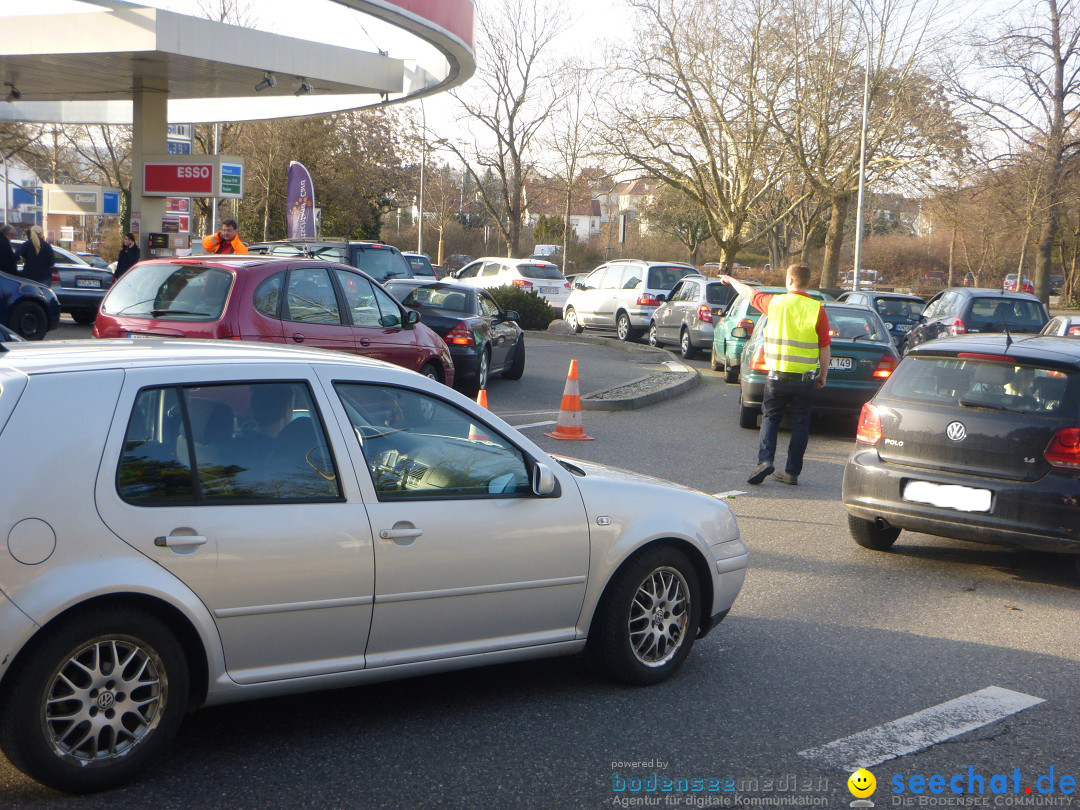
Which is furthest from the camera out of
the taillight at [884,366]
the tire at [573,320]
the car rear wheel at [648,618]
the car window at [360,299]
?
the tire at [573,320]

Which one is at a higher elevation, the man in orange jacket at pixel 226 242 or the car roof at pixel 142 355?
the man in orange jacket at pixel 226 242

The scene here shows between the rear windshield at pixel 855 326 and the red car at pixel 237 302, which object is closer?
the red car at pixel 237 302

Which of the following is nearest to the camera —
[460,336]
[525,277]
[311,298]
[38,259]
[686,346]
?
[311,298]

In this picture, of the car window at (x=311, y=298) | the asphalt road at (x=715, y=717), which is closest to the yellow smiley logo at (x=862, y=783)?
the asphalt road at (x=715, y=717)

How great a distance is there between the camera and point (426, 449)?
15.2ft

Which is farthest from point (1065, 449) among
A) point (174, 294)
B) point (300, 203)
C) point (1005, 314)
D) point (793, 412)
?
point (300, 203)

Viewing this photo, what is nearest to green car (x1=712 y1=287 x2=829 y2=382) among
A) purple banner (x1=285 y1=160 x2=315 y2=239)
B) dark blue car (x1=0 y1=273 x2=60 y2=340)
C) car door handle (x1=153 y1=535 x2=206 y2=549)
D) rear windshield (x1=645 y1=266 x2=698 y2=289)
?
rear windshield (x1=645 y1=266 x2=698 y2=289)

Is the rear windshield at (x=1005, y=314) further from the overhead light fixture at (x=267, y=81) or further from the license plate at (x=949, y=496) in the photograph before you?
the overhead light fixture at (x=267, y=81)

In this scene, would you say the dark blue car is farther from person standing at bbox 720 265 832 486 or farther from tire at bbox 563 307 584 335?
tire at bbox 563 307 584 335

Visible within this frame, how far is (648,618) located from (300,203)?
24.7 metres

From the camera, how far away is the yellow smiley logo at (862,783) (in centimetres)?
409

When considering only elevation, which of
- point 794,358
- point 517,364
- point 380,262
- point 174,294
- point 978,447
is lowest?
point 517,364

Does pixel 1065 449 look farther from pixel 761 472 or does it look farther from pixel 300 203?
pixel 300 203

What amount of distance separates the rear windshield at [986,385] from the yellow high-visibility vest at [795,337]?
2008 mm
